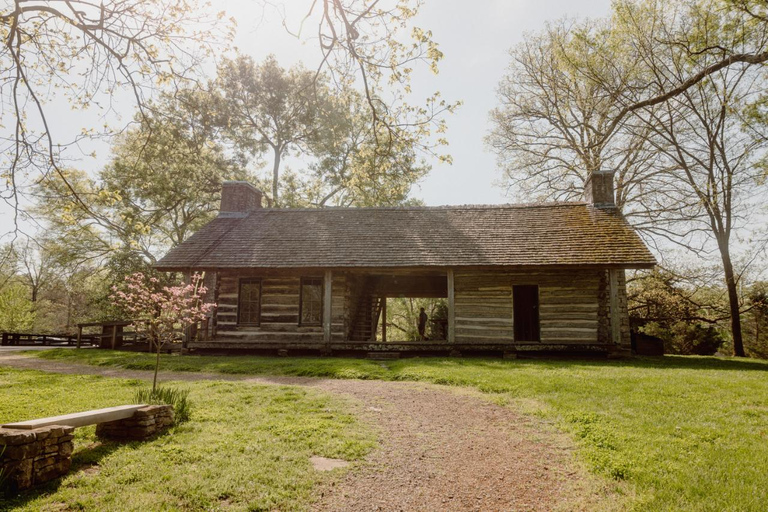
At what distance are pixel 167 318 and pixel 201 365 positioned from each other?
5658 mm

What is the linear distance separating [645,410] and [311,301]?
12.1 m

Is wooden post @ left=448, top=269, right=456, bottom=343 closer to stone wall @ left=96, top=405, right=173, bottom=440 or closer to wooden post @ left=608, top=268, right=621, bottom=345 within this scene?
wooden post @ left=608, top=268, right=621, bottom=345

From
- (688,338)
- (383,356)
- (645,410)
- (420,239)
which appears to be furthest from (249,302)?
(688,338)

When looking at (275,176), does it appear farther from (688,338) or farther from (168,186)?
(688,338)

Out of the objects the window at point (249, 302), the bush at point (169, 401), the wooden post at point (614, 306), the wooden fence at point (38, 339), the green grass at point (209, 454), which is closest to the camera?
the green grass at point (209, 454)

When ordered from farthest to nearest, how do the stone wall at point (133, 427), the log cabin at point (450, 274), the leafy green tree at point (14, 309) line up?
the leafy green tree at point (14, 309) → the log cabin at point (450, 274) → the stone wall at point (133, 427)

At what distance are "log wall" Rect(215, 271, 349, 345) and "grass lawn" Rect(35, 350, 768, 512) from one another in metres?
3.25

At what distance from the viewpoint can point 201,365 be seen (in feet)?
40.4

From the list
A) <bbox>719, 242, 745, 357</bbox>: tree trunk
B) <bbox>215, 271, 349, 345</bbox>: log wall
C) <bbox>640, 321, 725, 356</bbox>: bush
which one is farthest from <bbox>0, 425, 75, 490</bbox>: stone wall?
<bbox>719, 242, 745, 357</bbox>: tree trunk

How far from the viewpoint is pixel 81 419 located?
4.70 m

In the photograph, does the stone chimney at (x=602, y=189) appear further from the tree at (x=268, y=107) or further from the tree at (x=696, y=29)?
the tree at (x=268, y=107)

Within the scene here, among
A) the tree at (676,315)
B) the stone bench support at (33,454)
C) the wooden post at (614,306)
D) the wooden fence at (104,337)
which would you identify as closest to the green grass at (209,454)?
the stone bench support at (33,454)

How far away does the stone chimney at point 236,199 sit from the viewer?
19703 mm

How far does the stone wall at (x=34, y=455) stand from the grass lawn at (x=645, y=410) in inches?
110
